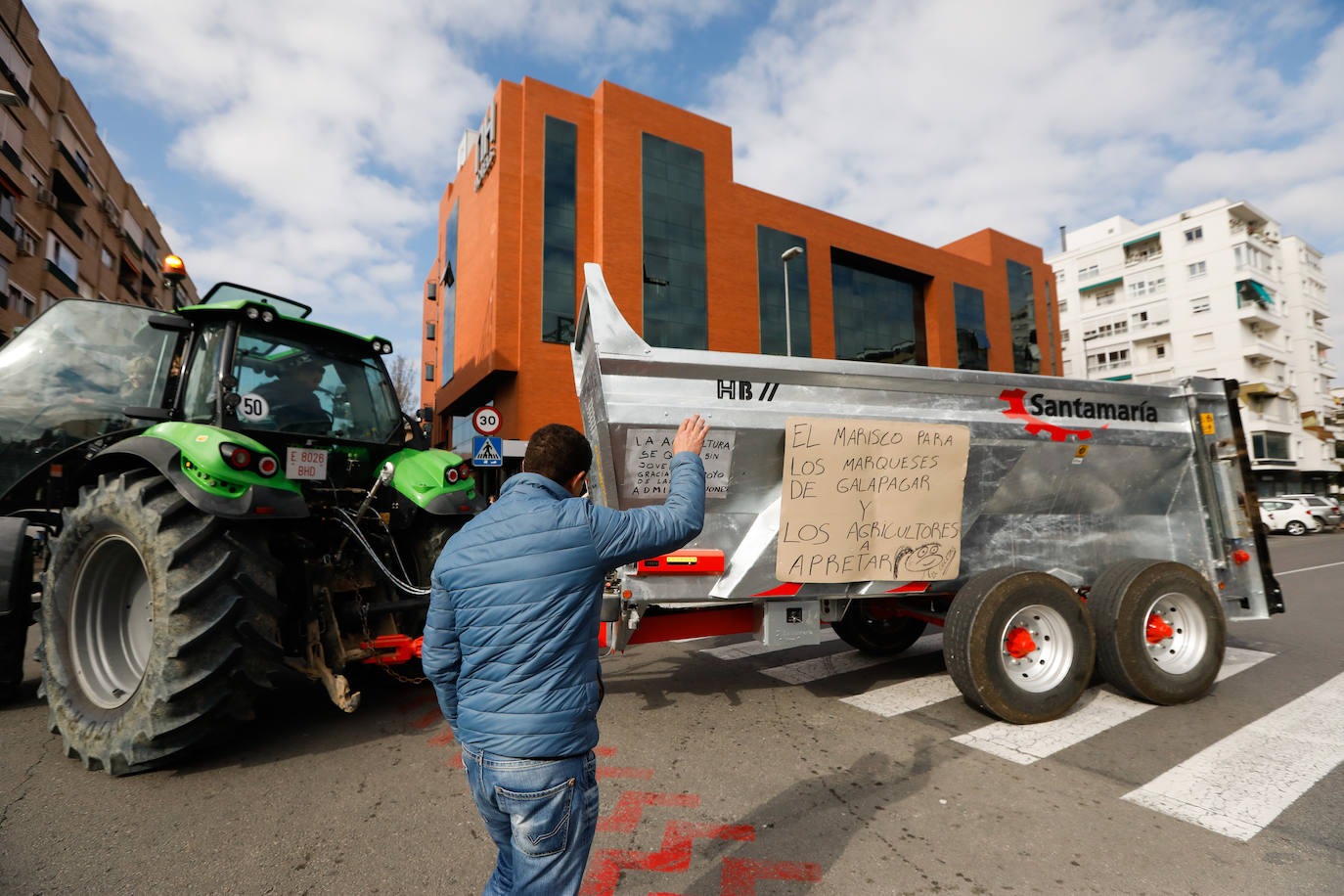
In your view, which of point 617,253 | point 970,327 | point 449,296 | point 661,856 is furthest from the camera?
point 970,327

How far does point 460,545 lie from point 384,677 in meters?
4.24

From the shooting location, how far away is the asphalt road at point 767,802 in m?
2.65

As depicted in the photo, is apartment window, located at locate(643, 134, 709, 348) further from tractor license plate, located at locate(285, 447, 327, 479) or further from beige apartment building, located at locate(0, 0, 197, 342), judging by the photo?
tractor license plate, located at locate(285, 447, 327, 479)

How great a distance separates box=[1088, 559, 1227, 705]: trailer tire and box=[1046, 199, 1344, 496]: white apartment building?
1797 inches

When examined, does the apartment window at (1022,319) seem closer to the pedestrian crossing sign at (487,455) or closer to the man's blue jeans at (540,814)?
the pedestrian crossing sign at (487,455)

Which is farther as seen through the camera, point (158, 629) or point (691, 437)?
point (158, 629)

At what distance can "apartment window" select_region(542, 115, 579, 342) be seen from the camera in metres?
21.5

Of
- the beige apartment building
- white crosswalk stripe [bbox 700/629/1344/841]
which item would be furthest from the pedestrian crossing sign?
the beige apartment building

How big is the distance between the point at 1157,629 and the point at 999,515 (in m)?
1.46

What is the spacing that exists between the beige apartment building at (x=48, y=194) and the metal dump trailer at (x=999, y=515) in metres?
19.5

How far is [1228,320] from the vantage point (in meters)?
45.3

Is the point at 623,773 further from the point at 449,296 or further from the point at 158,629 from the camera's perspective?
the point at 449,296

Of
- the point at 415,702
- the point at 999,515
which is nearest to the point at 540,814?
the point at 415,702

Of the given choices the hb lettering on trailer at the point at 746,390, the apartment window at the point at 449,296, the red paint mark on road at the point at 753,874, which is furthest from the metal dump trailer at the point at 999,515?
the apartment window at the point at 449,296
